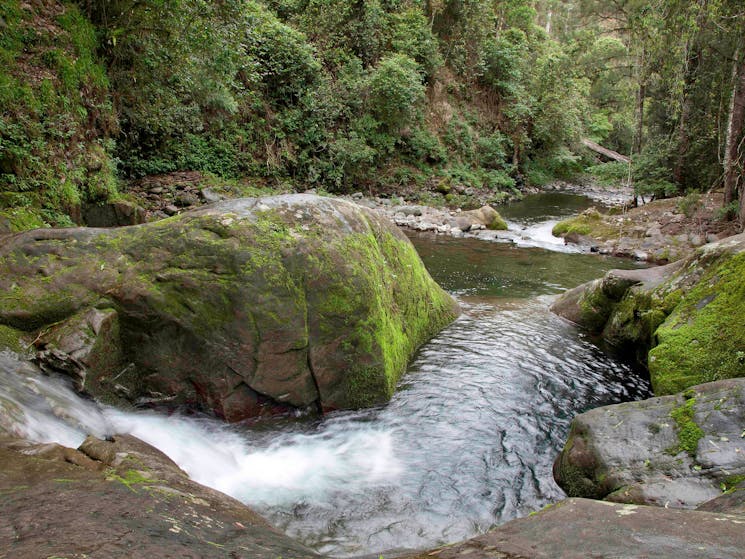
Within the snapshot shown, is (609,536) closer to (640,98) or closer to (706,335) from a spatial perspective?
(706,335)

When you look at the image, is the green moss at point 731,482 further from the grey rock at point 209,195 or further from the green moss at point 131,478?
the grey rock at point 209,195

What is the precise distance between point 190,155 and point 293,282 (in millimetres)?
14633

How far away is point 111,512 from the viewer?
249 cm

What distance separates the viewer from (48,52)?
30.8ft

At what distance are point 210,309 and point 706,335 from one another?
558cm

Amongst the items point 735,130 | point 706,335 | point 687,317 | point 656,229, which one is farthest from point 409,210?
point 706,335

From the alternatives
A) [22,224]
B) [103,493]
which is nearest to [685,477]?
[103,493]

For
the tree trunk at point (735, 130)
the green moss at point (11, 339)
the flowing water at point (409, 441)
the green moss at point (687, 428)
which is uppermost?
the tree trunk at point (735, 130)

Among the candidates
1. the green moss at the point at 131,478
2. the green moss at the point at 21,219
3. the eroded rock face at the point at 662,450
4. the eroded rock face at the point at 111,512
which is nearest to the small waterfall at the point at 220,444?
the eroded rock face at the point at 111,512

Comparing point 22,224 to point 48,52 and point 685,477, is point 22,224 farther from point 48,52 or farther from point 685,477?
point 685,477

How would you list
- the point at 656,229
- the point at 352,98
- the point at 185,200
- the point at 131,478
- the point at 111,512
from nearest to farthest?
the point at 111,512 → the point at 131,478 → the point at 185,200 → the point at 656,229 → the point at 352,98

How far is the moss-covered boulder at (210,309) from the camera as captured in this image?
497cm

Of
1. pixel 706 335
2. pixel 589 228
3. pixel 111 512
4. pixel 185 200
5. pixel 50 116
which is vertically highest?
pixel 50 116

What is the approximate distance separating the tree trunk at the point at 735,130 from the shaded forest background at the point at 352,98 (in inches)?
2.5
